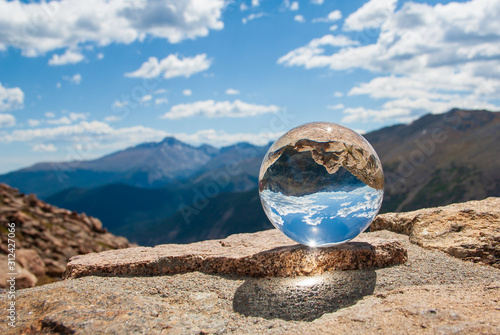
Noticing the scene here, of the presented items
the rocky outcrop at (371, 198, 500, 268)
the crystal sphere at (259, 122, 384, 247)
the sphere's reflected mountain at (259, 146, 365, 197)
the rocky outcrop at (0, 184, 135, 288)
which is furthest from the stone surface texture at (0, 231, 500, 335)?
the rocky outcrop at (0, 184, 135, 288)

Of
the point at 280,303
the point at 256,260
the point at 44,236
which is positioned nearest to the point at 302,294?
the point at 280,303

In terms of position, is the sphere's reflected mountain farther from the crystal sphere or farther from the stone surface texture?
the stone surface texture

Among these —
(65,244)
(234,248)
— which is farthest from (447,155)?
(234,248)

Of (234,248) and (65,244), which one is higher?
(234,248)

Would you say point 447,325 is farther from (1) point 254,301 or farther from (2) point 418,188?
(2) point 418,188

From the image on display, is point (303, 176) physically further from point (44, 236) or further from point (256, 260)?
point (44, 236)

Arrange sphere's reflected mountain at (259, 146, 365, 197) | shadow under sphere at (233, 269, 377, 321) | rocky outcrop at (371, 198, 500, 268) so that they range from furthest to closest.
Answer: rocky outcrop at (371, 198, 500, 268) → sphere's reflected mountain at (259, 146, 365, 197) → shadow under sphere at (233, 269, 377, 321)

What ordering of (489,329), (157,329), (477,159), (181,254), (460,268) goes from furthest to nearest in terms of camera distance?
(477,159) < (181,254) < (460,268) < (157,329) < (489,329)
